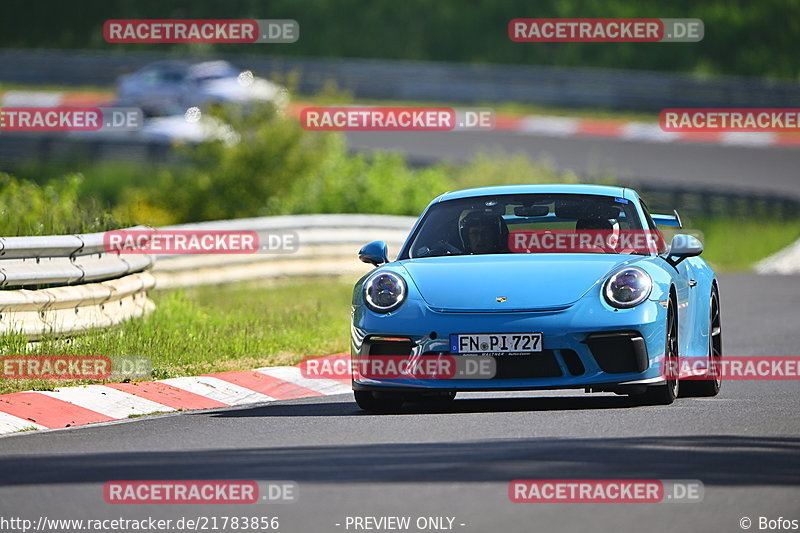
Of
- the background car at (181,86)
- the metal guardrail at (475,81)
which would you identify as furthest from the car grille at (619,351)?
the background car at (181,86)

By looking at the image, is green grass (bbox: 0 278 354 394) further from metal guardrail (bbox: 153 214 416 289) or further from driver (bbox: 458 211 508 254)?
driver (bbox: 458 211 508 254)

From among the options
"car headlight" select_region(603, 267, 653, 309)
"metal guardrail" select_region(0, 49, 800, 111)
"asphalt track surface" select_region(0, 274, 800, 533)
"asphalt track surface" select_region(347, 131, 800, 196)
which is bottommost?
"asphalt track surface" select_region(0, 274, 800, 533)

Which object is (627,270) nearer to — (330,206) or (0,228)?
(0,228)

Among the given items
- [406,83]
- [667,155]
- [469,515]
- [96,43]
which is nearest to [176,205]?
[667,155]

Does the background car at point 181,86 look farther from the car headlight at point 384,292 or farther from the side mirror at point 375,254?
the car headlight at point 384,292

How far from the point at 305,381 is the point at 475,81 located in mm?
28250

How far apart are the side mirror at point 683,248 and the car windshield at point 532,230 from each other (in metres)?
0.14

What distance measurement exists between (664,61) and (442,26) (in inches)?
258

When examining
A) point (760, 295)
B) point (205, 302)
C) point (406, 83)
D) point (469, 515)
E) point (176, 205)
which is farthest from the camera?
point (406, 83)

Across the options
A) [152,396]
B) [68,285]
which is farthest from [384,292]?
[68,285]

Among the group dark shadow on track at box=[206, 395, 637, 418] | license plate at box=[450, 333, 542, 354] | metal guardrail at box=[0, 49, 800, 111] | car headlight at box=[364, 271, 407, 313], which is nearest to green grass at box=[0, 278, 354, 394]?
dark shadow on track at box=[206, 395, 637, 418]

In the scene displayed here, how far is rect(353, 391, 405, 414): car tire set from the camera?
10203 mm

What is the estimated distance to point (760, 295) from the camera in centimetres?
2025

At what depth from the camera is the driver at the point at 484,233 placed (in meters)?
10.7
